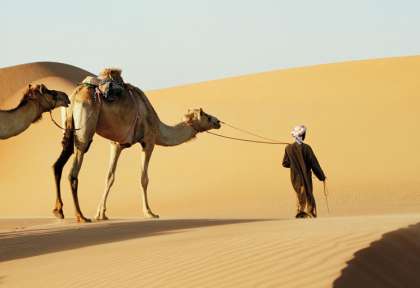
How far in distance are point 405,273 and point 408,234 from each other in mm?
1680

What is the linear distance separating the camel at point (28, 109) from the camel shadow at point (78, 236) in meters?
1.48

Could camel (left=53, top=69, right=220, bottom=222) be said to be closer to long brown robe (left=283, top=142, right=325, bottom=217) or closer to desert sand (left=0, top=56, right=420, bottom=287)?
desert sand (left=0, top=56, right=420, bottom=287)

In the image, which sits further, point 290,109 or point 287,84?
point 287,84

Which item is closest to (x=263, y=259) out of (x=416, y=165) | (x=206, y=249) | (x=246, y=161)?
(x=206, y=249)

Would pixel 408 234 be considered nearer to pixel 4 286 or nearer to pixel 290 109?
pixel 4 286

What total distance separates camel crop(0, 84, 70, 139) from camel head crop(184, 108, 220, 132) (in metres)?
4.81

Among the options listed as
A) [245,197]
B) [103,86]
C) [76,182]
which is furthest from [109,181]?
[245,197]

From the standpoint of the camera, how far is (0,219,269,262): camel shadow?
1135 cm

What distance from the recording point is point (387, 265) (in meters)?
8.41

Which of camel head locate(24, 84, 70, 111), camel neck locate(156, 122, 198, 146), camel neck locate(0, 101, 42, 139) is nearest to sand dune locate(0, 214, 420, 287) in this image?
camel neck locate(0, 101, 42, 139)

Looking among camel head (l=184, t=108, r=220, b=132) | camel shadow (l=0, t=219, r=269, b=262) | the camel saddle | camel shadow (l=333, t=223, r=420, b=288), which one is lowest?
camel shadow (l=333, t=223, r=420, b=288)

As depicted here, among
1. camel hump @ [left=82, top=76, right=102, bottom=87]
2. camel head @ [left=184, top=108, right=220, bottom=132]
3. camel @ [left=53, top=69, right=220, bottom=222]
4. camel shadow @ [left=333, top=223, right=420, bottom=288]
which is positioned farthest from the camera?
camel head @ [left=184, top=108, right=220, bottom=132]

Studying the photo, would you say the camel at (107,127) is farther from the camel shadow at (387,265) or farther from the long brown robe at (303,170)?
the camel shadow at (387,265)

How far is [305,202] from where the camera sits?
15945 mm
